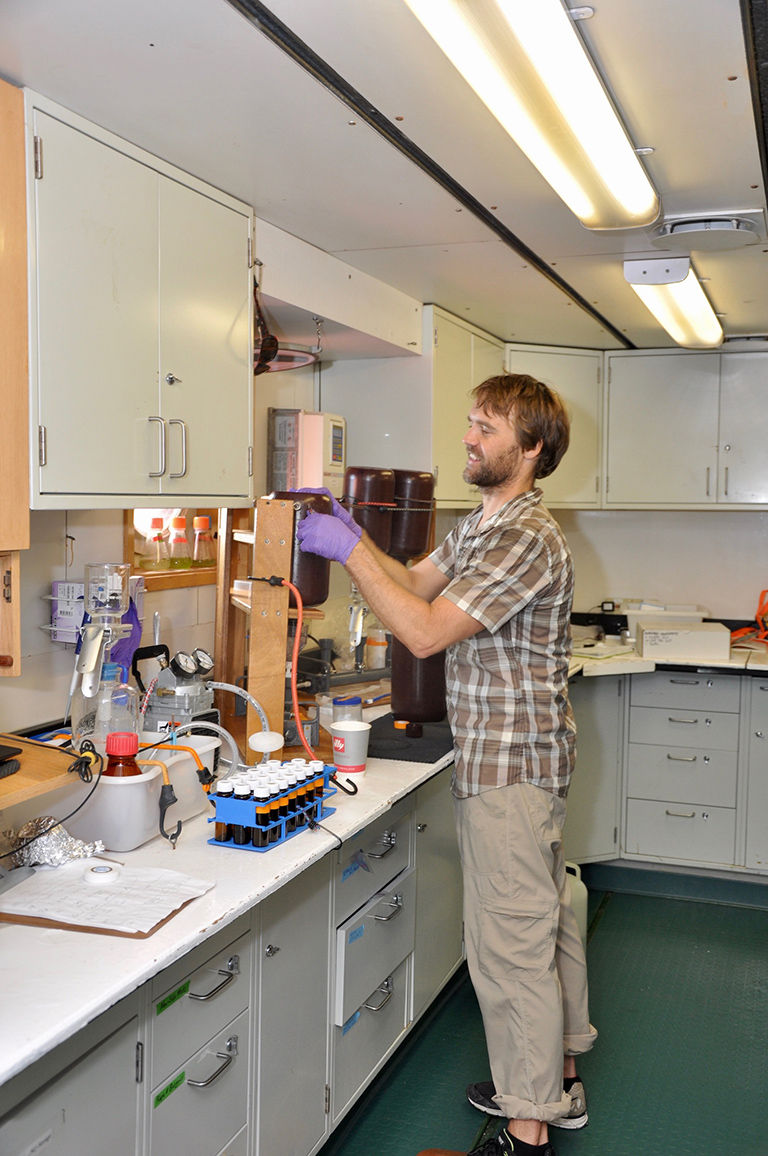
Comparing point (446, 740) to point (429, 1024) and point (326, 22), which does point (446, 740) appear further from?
point (326, 22)

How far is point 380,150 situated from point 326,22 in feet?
1.65

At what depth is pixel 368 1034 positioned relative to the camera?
233cm

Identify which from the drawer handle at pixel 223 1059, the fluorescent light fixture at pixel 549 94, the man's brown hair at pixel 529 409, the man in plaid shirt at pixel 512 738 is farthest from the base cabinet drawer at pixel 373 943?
the fluorescent light fixture at pixel 549 94

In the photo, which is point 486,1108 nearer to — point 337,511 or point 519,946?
point 519,946

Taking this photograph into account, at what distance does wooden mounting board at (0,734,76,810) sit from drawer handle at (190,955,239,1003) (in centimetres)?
42

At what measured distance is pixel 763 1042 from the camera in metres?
2.83

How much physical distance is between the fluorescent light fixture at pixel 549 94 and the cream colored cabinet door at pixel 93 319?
2.50 ft

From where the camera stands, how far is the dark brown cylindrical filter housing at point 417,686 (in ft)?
9.05

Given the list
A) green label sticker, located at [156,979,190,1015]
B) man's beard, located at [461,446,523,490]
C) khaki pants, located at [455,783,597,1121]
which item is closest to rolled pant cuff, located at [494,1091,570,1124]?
khaki pants, located at [455,783,597,1121]

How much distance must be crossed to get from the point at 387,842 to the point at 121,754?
0.84m

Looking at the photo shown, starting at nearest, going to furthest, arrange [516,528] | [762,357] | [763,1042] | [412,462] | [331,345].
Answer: [516,528], [763,1042], [331,345], [412,462], [762,357]

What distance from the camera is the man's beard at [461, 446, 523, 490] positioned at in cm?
229

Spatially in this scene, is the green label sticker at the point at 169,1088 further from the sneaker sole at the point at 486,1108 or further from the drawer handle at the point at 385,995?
the sneaker sole at the point at 486,1108

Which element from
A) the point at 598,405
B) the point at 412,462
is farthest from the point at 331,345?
the point at 598,405
